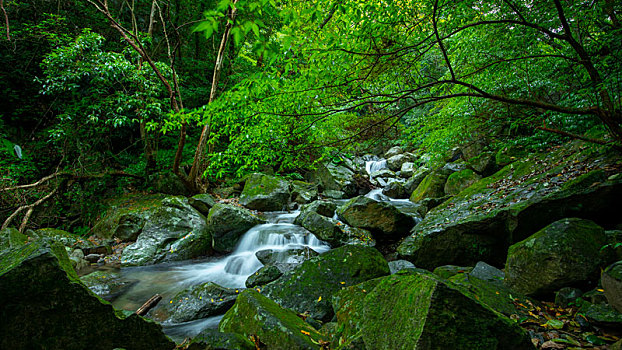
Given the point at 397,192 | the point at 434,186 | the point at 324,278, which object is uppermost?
the point at 434,186

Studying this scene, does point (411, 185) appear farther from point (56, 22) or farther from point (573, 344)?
point (56, 22)

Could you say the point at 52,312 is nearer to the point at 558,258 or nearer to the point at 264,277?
the point at 264,277

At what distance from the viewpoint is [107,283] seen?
226 inches

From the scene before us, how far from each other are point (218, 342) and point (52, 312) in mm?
1434

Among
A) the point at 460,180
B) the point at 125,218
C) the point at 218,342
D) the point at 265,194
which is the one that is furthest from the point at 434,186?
the point at 125,218

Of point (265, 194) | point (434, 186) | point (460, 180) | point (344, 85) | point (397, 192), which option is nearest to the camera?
point (344, 85)

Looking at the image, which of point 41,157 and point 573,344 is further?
point 41,157

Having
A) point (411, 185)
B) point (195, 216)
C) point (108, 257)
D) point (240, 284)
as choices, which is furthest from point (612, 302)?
point (411, 185)

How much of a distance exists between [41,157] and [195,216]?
6313mm

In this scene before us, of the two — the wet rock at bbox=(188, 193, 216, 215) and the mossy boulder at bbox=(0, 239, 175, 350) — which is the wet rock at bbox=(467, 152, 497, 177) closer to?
the wet rock at bbox=(188, 193, 216, 215)

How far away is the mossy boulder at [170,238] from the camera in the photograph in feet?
23.5

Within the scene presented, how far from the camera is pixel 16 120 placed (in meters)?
10.5

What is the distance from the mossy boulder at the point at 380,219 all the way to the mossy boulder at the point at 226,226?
3225mm

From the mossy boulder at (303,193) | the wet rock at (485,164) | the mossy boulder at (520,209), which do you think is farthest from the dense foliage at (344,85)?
the mossy boulder at (303,193)
